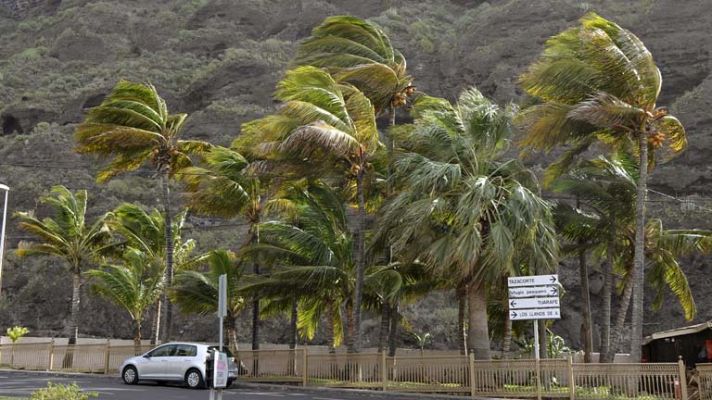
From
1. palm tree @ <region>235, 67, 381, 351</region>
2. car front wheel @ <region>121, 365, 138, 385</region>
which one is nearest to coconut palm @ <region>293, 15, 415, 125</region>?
palm tree @ <region>235, 67, 381, 351</region>

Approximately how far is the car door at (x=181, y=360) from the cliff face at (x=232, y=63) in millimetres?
19102

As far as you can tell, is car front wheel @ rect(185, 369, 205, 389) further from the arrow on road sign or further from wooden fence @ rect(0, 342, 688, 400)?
the arrow on road sign

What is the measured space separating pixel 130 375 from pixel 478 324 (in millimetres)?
10821

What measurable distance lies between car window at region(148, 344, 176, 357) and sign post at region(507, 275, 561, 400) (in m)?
10.4

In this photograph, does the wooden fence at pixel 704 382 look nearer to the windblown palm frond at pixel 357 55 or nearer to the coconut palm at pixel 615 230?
the coconut palm at pixel 615 230

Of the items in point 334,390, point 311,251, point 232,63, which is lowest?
point 334,390

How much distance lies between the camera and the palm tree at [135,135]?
2545cm

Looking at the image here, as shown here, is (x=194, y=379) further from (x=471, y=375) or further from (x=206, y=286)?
(x=471, y=375)

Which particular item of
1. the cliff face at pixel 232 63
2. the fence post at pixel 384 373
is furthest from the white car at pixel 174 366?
the cliff face at pixel 232 63

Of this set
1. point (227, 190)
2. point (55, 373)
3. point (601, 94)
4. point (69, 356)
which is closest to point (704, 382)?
point (601, 94)

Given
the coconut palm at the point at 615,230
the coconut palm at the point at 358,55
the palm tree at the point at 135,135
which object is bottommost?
the coconut palm at the point at 615,230

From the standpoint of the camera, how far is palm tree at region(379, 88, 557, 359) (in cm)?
1958

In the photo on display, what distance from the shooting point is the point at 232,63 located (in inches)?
2936

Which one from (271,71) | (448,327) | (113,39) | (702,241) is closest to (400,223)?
(702,241)
